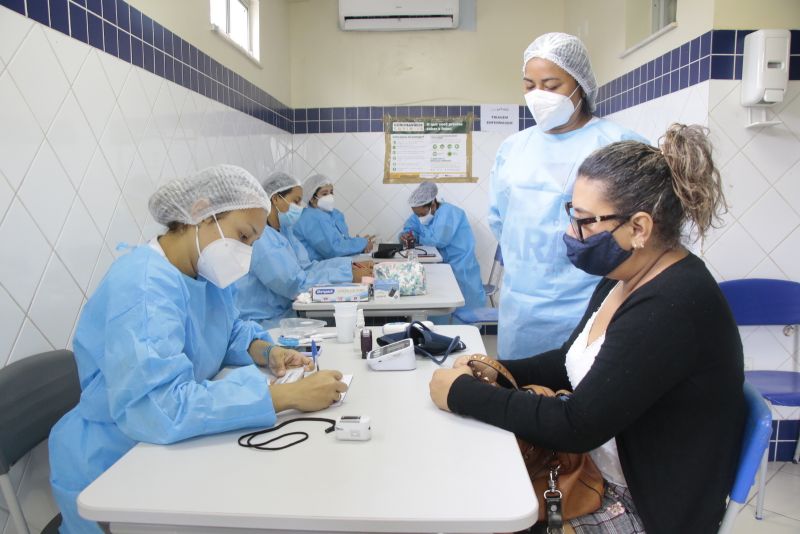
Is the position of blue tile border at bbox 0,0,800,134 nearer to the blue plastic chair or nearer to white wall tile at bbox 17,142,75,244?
white wall tile at bbox 17,142,75,244

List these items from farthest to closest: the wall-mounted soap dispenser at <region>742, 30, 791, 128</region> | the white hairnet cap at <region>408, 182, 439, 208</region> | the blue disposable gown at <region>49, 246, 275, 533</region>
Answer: the white hairnet cap at <region>408, 182, 439, 208</region> < the wall-mounted soap dispenser at <region>742, 30, 791, 128</region> < the blue disposable gown at <region>49, 246, 275, 533</region>

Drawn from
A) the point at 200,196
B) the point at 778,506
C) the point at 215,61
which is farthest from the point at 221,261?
the point at 778,506

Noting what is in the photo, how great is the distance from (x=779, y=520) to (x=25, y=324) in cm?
286

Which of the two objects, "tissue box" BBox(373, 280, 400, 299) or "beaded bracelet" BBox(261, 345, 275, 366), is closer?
"beaded bracelet" BBox(261, 345, 275, 366)

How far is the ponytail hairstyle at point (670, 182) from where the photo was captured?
43.2 inches

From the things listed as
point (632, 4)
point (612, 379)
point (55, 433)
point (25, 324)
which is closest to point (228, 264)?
point (55, 433)

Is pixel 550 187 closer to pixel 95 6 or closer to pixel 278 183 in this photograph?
pixel 95 6

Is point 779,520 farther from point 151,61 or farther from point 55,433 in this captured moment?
point 151,61

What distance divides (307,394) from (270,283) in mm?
1433

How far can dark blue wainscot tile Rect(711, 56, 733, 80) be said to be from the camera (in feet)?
8.36

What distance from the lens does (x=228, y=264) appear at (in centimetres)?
142

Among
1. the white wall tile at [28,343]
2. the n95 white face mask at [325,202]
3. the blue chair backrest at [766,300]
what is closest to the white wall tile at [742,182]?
the blue chair backrest at [766,300]

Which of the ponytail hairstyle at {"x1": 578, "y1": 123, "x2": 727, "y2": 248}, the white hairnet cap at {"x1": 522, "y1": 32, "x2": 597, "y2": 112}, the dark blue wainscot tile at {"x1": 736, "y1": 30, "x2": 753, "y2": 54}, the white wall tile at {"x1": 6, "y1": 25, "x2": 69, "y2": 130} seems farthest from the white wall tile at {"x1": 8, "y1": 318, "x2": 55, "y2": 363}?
the dark blue wainscot tile at {"x1": 736, "y1": 30, "x2": 753, "y2": 54}

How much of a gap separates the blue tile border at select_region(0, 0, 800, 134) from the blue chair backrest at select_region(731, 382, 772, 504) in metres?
2.03
